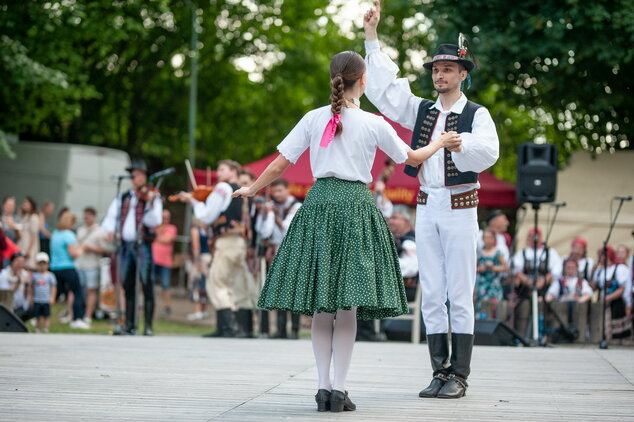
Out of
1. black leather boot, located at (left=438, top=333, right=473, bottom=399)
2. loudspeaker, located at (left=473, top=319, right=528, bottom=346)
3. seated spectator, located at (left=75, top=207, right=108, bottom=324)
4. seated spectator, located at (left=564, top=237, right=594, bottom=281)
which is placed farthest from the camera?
seated spectator, located at (left=75, top=207, right=108, bottom=324)

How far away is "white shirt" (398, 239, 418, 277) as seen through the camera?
38.9 feet

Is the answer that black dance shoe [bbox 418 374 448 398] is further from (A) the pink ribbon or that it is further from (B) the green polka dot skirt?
(A) the pink ribbon

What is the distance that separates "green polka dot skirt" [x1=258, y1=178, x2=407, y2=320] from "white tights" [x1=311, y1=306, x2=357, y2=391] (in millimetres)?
105

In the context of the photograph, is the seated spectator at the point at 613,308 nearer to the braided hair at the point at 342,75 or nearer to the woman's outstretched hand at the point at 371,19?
the woman's outstretched hand at the point at 371,19

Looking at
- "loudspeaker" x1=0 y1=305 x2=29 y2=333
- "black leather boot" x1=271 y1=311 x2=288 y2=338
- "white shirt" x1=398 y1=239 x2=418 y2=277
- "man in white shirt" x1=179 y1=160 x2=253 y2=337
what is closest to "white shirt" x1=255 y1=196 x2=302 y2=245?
"man in white shirt" x1=179 y1=160 x2=253 y2=337

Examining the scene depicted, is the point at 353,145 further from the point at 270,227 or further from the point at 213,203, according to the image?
the point at 270,227

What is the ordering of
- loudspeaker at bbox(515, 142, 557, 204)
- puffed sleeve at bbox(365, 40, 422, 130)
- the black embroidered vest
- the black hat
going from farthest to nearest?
loudspeaker at bbox(515, 142, 557, 204), puffed sleeve at bbox(365, 40, 422, 130), the black hat, the black embroidered vest

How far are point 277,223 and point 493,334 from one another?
285cm

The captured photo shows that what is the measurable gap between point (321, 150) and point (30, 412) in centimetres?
181

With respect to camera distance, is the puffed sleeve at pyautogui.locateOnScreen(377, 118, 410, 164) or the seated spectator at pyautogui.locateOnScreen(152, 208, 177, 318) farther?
the seated spectator at pyautogui.locateOnScreen(152, 208, 177, 318)

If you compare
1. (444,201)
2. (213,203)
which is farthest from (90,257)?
(444,201)

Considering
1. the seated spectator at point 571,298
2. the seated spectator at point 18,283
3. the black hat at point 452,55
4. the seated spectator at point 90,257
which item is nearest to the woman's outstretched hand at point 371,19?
the black hat at point 452,55

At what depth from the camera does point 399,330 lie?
11.9 m

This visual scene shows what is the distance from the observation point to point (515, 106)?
17719 mm
